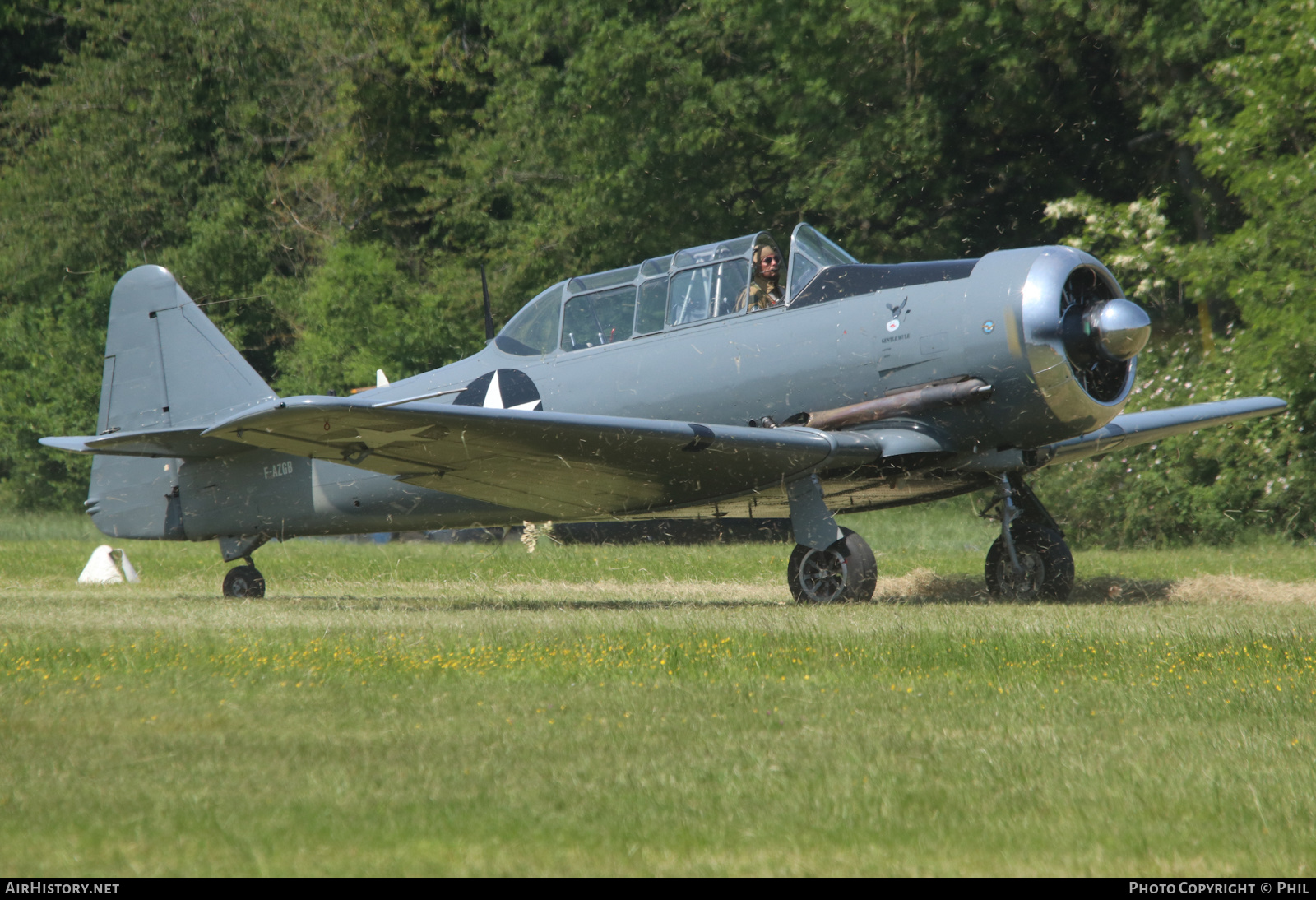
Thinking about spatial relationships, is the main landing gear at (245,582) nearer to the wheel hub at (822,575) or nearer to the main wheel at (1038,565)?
the wheel hub at (822,575)

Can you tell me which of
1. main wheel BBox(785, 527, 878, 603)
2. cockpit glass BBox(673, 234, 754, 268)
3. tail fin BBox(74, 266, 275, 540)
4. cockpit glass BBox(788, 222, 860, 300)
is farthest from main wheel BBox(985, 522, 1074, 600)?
tail fin BBox(74, 266, 275, 540)

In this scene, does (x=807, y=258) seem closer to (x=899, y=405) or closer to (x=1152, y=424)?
(x=899, y=405)

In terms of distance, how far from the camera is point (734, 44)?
79.5ft

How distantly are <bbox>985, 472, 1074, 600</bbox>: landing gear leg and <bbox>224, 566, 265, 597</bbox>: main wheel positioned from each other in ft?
22.3

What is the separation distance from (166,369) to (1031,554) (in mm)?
7811

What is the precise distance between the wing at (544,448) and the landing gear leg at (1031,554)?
1596 mm

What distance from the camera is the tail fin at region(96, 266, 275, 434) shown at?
444 inches

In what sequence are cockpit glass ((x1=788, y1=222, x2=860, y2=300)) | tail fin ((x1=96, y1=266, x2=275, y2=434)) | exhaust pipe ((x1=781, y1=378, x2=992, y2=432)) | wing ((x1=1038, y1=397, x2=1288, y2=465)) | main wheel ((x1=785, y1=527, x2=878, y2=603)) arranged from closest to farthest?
1. exhaust pipe ((x1=781, y1=378, x2=992, y2=432))
2. main wheel ((x1=785, y1=527, x2=878, y2=603))
3. cockpit glass ((x1=788, y1=222, x2=860, y2=300))
4. wing ((x1=1038, y1=397, x2=1288, y2=465))
5. tail fin ((x1=96, y1=266, x2=275, y2=434))

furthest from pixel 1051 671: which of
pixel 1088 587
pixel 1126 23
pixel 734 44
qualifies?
pixel 734 44

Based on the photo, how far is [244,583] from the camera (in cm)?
1172

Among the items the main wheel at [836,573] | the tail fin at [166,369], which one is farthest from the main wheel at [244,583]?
the main wheel at [836,573]

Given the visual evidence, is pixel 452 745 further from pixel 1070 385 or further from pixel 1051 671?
pixel 1070 385

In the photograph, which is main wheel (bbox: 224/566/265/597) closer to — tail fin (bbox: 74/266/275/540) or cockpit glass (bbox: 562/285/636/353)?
tail fin (bbox: 74/266/275/540)

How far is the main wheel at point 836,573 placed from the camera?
8.81 m
